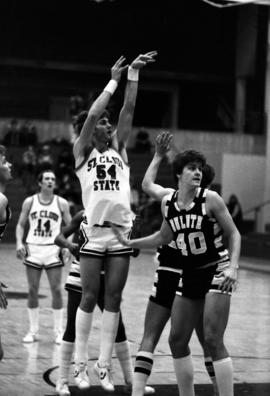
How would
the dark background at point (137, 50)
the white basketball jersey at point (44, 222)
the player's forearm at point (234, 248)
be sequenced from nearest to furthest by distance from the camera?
1. the player's forearm at point (234, 248)
2. the white basketball jersey at point (44, 222)
3. the dark background at point (137, 50)

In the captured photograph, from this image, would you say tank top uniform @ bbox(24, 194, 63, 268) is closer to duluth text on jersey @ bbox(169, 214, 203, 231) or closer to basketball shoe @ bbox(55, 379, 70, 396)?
basketball shoe @ bbox(55, 379, 70, 396)

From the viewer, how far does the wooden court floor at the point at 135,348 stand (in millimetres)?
8664

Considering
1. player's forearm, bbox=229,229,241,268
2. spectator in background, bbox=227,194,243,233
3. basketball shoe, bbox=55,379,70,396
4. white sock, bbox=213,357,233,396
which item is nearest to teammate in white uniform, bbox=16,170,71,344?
basketball shoe, bbox=55,379,70,396

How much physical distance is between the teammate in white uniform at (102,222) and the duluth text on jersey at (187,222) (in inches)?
41.4

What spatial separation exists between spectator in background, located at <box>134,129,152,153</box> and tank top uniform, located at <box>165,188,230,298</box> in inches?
1263

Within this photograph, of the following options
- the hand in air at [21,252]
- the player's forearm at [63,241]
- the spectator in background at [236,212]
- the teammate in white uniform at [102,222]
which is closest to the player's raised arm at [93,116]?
the teammate in white uniform at [102,222]

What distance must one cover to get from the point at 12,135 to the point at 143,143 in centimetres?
554

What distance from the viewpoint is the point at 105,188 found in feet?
27.2

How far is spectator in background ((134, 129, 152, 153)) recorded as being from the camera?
39406mm

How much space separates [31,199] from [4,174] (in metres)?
5.07

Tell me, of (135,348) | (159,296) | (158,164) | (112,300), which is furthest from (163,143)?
(135,348)

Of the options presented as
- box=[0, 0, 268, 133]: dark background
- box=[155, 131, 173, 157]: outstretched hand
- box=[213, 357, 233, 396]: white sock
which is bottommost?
box=[213, 357, 233, 396]: white sock

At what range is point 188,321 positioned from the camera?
7254mm

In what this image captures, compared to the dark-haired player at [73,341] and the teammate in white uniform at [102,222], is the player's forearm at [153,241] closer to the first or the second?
the teammate in white uniform at [102,222]
